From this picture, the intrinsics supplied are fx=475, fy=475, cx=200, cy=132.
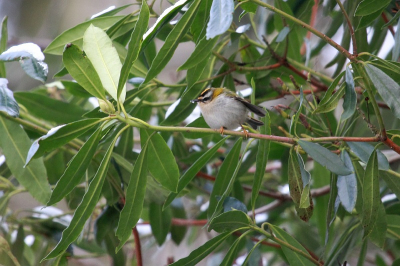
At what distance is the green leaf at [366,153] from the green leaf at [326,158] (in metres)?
0.19

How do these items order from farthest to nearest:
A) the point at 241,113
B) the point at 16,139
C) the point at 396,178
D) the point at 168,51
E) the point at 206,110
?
the point at 241,113
the point at 206,110
the point at 16,139
the point at 396,178
the point at 168,51

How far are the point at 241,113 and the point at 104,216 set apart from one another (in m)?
0.95

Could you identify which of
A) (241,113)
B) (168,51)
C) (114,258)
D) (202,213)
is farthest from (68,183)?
(202,213)

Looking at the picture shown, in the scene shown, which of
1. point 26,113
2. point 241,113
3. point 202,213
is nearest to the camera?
point 26,113

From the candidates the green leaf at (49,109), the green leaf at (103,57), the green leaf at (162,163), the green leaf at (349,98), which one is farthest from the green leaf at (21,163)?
the green leaf at (349,98)

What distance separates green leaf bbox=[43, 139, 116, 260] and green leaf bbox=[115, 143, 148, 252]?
108 mm

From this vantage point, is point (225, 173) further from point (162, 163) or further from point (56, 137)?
point (56, 137)

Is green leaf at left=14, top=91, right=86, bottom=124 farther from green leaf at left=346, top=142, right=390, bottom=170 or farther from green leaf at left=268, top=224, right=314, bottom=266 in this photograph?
green leaf at left=346, top=142, right=390, bottom=170

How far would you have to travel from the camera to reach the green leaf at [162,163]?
1.71 m

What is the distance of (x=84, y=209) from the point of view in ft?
5.14

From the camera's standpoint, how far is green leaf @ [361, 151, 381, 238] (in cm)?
155

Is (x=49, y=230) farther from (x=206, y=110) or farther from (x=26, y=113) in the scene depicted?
(x=206, y=110)

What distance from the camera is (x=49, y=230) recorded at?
104 inches

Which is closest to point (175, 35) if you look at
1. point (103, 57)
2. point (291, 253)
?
point (103, 57)
